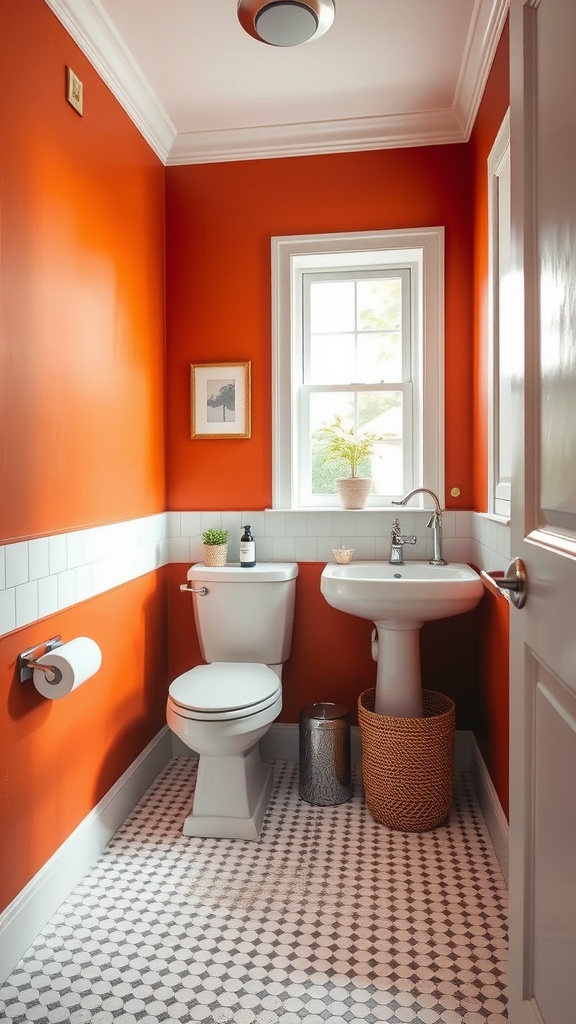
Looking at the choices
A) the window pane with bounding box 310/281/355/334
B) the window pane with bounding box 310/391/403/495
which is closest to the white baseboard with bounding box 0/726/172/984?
the window pane with bounding box 310/391/403/495

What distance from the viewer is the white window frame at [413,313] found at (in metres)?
2.55

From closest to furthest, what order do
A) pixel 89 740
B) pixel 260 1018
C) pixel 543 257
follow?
pixel 543 257, pixel 260 1018, pixel 89 740

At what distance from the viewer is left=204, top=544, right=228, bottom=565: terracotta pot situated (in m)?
2.54

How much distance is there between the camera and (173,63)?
7.16ft

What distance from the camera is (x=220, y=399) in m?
2.69

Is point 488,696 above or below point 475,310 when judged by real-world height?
below

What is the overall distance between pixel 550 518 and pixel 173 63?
6.92 ft

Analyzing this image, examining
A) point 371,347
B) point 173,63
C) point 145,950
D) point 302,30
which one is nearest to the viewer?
point 145,950

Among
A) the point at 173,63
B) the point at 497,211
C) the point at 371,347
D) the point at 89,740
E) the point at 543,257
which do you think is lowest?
the point at 89,740

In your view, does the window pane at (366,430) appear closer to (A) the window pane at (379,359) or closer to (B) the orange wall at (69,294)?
(A) the window pane at (379,359)

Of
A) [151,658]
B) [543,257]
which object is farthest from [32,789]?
[543,257]

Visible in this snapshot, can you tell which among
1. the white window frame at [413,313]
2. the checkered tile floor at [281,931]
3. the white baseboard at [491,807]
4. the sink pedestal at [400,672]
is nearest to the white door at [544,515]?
the checkered tile floor at [281,931]

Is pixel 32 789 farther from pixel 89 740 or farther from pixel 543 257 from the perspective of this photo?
pixel 543 257

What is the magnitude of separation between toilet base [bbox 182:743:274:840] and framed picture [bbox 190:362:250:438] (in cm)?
129
